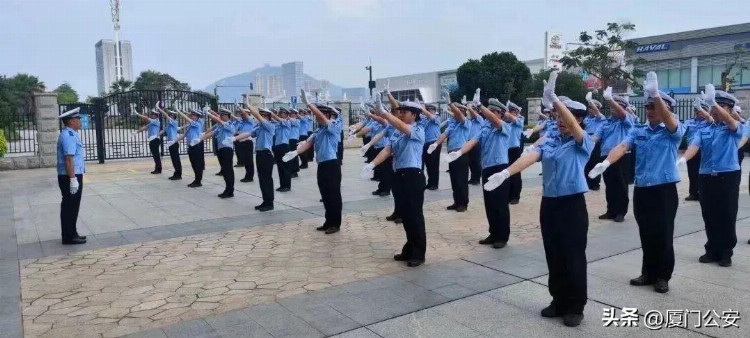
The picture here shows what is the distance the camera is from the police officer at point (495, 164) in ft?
21.8

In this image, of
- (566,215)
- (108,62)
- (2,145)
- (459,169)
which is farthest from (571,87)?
(108,62)

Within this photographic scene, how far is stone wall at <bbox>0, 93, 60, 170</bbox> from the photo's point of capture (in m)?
16.1

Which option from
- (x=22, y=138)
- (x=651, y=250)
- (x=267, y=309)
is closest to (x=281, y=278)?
(x=267, y=309)

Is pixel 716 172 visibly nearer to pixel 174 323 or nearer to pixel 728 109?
pixel 728 109

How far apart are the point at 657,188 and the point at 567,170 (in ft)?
3.88

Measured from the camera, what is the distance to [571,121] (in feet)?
13.5

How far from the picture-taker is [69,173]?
7.02 m

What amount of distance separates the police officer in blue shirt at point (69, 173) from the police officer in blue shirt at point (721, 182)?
688cm

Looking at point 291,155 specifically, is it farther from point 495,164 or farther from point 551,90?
point 551,90

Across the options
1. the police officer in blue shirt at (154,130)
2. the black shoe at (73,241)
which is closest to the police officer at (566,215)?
the black shoe at (73,241)

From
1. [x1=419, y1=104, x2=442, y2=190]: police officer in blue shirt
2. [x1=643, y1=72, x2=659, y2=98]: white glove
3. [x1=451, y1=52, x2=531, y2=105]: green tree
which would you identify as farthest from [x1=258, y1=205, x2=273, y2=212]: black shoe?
[x1=451, y1=52, x2=531, y2=105]: green tree

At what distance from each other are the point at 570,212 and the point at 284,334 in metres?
2.26

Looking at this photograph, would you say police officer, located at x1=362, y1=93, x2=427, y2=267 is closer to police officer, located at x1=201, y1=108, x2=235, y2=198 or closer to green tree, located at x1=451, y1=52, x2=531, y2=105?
police officer, located at x1=201, y1=108, x2=235, y2=198

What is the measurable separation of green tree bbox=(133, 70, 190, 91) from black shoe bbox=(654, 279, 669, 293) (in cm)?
4872
